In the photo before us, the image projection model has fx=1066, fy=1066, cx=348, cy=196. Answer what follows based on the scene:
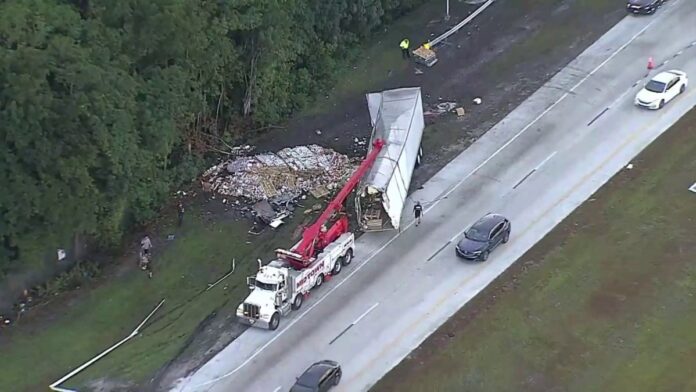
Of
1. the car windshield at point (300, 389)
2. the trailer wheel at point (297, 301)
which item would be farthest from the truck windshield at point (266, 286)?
the car windshield at point (300, 389)

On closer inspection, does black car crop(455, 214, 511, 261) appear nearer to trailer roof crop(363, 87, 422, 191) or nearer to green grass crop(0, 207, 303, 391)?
trailer roof crop(363, 87, 422, 191)

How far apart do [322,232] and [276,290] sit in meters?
4.53

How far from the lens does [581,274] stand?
49.8 meters

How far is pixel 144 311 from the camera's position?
163 feet

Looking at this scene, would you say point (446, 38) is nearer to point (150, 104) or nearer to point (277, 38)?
point (277, 38)

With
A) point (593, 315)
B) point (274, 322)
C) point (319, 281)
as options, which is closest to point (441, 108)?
point (319, 281)

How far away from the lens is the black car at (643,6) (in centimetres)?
7169

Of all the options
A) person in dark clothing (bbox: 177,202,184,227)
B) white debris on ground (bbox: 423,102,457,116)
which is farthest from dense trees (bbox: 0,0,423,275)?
white debris on ground (bbox: 423,102,457,116)

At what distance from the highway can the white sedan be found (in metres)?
0.53

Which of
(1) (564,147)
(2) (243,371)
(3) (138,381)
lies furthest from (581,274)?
(3) (138,381)

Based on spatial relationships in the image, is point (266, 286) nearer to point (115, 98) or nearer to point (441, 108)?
point (115, 98)

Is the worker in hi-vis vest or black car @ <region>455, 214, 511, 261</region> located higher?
the worker in hi-vis vest

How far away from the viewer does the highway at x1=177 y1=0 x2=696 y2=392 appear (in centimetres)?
4603

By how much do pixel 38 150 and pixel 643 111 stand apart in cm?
3488
